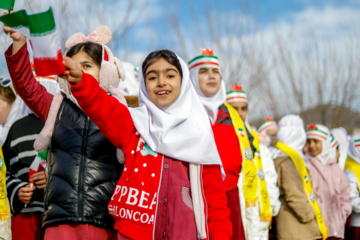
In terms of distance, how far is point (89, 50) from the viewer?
3.26 m

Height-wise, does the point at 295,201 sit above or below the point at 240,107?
below

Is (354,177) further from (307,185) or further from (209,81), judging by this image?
(209,81)

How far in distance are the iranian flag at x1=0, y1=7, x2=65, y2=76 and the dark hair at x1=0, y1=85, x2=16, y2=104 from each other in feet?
7.22

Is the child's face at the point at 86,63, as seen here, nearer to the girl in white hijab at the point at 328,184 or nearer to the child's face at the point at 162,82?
the child's face at the point at 162,82

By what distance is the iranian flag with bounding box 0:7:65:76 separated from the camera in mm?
2221

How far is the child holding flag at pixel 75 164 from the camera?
294 centimetres

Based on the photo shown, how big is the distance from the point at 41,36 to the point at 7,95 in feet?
7.74

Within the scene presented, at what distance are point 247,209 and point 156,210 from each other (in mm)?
2592

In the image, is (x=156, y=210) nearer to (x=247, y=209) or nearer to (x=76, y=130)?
(x=76, y=130)

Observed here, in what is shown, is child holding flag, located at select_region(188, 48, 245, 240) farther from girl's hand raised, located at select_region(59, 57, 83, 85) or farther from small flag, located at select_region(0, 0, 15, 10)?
small flag, located at select_region(0, 0, 15, 10)

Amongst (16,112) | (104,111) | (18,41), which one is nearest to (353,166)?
(16,112)

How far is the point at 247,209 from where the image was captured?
17.0ft

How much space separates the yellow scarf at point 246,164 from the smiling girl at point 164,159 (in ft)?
6.70

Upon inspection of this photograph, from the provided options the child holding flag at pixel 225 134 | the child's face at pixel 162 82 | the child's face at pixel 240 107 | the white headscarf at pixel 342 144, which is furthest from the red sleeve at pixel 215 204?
the white headscarf at pixel 342 144
